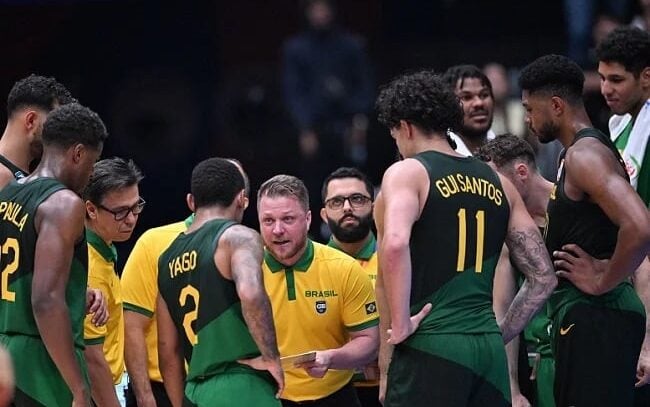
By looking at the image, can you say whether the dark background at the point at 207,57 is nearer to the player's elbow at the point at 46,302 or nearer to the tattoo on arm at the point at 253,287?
the tattoo on arm at the point at 253,287

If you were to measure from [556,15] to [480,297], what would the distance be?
5.79m

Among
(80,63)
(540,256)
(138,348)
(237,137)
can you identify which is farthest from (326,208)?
(80,63)

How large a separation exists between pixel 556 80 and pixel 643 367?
5.40 ft

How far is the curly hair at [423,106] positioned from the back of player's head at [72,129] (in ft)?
4.84

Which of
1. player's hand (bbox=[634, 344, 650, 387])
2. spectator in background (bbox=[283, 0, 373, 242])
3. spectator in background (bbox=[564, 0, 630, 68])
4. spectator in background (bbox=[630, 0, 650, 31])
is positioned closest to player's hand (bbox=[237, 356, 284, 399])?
player's hand (bbox=[634, 344, 650, 387])

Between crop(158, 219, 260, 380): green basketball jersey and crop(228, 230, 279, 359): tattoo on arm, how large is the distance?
11 cm

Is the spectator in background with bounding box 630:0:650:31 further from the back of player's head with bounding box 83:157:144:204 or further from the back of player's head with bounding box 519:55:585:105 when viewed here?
the back of player's head with bounding box 83:157:144:204

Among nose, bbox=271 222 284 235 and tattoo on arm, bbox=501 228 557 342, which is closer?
tattoo on arm, bbox=501 228 557 342

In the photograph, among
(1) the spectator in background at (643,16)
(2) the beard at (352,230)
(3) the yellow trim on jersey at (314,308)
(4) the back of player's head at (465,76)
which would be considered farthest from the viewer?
(1) the spectator in background at (643,16)

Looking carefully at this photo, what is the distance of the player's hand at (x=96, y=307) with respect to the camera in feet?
24.2

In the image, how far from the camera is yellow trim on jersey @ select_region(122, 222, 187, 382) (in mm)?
8281

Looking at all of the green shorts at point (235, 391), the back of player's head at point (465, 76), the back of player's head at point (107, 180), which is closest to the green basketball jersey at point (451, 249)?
the green shorts at point (235, 391)

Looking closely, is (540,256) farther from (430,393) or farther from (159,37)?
(159,37)

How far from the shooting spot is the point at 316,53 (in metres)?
12.1
